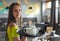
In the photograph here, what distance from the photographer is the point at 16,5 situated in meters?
1.47

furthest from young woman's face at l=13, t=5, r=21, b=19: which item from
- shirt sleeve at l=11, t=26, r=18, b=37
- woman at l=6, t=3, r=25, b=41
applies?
shirt sleeve at l=11, t=26, r=18, b=37

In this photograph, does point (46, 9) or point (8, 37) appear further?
point (46, 9)

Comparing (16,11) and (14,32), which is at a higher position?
(16,11)

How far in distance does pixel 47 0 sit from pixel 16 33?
357 inches

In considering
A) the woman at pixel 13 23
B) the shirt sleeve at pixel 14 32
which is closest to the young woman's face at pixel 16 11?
the woman at pixel 13 23

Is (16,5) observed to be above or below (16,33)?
above

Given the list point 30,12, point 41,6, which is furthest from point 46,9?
point 30,12

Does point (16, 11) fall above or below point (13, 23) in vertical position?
above

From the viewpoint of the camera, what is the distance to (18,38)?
140 cm

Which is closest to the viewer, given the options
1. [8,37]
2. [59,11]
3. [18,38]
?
[18,38]

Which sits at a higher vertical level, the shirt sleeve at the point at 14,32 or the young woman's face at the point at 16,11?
the young woman's face at the point at 16,11

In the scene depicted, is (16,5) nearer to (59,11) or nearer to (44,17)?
(59,11)

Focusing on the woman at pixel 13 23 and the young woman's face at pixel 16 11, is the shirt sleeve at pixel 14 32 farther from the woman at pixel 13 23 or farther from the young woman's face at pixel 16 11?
the young woman's face at pixel 16 11

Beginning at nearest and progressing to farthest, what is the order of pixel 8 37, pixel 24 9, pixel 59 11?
1. pixel 8 37
2. pixel 59 11
3. pixel 24 9
